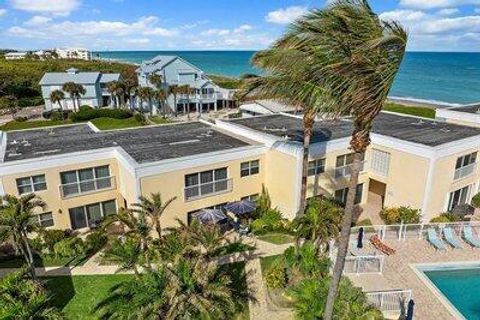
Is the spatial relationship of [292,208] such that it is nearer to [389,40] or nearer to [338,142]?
[338,142]

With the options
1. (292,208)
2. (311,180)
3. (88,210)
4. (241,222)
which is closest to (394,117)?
(311,180)

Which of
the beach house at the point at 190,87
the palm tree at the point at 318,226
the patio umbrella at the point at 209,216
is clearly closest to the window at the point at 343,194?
the palm tree at the point at 318,226

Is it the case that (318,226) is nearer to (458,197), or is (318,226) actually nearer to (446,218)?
(446,218)

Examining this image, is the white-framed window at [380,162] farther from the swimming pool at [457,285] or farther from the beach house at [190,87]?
the beach house at [190,87]

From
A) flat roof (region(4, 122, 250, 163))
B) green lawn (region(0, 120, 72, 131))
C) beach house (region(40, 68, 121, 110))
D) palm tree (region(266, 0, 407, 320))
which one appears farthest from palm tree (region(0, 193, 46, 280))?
beach house (region(40, 68, 121, 110))

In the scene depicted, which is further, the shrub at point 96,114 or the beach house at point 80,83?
the beach house at point 80,83

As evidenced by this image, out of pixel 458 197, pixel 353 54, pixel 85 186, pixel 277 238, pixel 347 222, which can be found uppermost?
pixel 353 54

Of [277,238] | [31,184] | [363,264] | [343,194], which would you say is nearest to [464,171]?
[343,194]
